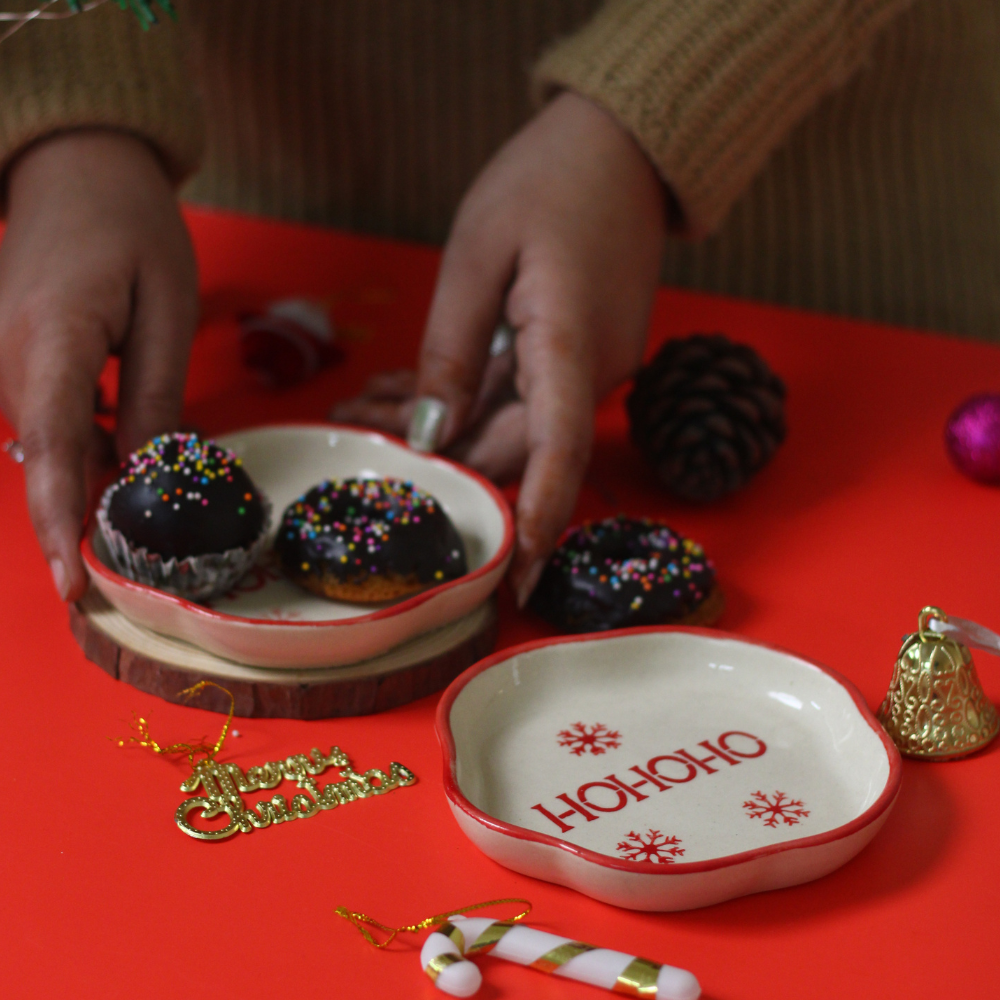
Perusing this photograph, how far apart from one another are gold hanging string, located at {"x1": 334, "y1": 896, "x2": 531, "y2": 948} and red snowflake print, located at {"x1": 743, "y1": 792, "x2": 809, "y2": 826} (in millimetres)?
142

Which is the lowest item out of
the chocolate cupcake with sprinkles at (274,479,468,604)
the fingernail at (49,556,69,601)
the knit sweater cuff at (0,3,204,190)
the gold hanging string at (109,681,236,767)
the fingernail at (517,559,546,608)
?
the gold hanging string at (109,681,236,767)

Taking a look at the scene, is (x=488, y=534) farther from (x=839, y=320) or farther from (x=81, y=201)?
(x=839, y=320)

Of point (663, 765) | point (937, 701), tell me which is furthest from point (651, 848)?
point (937, 701)

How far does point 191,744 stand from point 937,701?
46cm

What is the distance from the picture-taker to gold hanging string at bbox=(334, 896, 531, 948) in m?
0.50

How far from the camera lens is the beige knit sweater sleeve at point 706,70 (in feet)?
3.14

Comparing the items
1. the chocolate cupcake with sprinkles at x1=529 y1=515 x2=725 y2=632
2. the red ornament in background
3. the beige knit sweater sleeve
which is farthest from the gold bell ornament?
the red ornament in background

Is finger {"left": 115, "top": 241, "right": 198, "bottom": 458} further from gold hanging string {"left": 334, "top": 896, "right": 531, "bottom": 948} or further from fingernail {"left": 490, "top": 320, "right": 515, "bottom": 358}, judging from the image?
gold hanging string {"left": 334, "top": 896, "right": 531, "bottom": 948}

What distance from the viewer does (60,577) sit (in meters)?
0.71

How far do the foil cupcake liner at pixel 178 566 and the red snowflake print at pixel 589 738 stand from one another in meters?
0.27

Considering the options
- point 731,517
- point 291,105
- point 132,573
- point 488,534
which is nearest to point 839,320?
point 731,517

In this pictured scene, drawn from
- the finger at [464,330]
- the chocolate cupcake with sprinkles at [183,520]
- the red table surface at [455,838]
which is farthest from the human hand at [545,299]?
the chocolate cupcake with sprinkles at [183,520]

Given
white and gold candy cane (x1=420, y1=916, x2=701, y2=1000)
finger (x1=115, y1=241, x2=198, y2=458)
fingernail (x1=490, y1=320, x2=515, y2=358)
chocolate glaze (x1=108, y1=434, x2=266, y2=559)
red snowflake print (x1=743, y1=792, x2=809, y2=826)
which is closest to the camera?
white and gold candy cane (x1=420, y1=916, x2=701, y2=1000)

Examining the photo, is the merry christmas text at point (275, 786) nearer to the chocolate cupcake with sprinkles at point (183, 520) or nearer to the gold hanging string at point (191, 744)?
the gold hanging string at point (191, 744)
